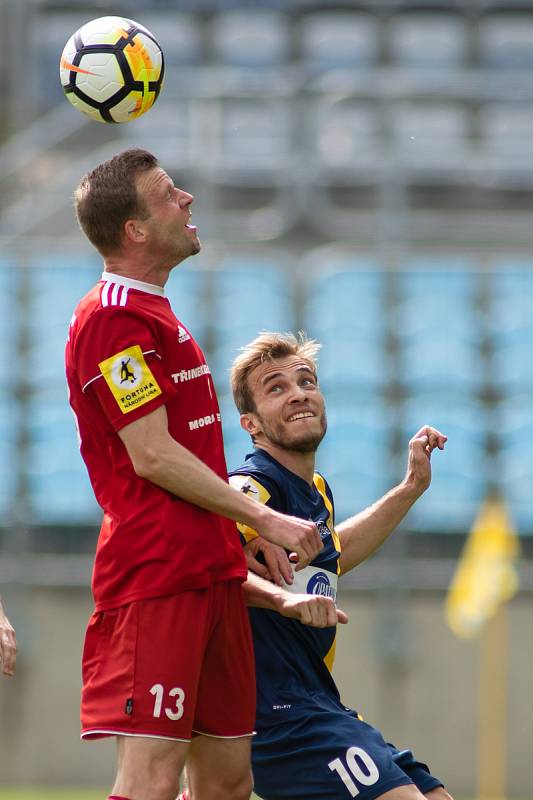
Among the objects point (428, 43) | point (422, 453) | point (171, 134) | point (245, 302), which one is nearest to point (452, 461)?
point (245, 302)

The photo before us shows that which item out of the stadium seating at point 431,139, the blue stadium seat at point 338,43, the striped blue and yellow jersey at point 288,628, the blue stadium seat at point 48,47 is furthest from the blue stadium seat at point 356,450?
the striped blue and yellow jersey at point 288,628

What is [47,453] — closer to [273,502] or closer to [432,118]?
[432,118]

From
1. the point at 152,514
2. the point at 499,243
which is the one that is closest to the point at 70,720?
the point at 499,243

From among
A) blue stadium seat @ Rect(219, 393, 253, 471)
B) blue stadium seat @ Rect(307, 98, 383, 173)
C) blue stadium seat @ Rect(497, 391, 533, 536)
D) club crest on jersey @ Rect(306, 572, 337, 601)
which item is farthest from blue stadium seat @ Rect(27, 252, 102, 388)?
club crest on jersey @ Rect(306, 572, 337, 601)

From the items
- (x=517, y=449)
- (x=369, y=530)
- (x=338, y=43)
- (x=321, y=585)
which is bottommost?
(x=321, y=585)

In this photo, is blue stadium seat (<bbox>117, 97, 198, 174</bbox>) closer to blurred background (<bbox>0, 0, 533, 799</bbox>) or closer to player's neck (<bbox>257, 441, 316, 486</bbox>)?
blurred background (<bbox>0, 0, 533, 799</bbox>)

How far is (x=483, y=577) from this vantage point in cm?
1070

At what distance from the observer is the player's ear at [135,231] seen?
12.7ft

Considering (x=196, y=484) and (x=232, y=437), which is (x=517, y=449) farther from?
(x=196, y=484)

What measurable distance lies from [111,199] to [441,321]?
327 inches

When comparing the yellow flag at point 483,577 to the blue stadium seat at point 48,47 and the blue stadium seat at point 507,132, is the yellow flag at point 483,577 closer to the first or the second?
the blue stadium seat at point 507,132

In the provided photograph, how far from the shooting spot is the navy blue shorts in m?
3.89

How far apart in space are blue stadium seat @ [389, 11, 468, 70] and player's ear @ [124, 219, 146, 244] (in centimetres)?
1119

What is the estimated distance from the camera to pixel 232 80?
13.3 meters
